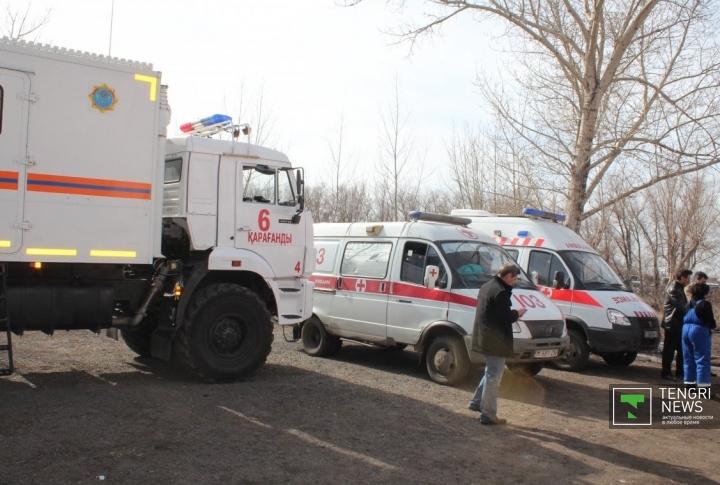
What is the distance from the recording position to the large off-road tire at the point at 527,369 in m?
9.99

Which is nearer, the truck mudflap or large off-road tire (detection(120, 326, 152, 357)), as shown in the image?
the truck mudflap

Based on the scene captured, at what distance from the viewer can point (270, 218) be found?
9.04 meters

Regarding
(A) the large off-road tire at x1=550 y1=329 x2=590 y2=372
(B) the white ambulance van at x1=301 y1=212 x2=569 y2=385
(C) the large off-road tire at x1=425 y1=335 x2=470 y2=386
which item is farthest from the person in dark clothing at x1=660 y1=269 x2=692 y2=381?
(C) the large off-road tire at x1=425 y1=335 x2=470 y2=386

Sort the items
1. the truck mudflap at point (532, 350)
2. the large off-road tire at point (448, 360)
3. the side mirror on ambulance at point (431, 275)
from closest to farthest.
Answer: the truck mudflap at point (532, 350)
the large off-road tire at point (448, 360)
the side mirror on ambulance at point (431, 275)

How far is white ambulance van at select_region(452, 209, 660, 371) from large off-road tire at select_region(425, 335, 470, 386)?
253 centimetres

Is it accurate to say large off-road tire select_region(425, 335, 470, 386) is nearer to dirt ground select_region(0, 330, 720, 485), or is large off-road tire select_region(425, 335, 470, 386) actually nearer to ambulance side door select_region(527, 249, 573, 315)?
dirt ground select_region(0, 330, 720, 485)

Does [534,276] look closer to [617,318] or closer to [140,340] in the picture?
[617,318]

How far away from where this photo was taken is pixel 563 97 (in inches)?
642

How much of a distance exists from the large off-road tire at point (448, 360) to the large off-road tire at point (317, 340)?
2.15 m

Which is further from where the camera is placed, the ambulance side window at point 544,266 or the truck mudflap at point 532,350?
the ambulance side window at point 544,266

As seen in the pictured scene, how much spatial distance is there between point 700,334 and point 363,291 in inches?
190

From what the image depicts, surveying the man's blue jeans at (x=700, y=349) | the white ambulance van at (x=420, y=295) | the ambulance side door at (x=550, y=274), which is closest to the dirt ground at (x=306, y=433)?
the man's blue jeans at (x=700, y=349)

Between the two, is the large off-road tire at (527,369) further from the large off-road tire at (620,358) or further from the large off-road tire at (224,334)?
the large off-road tire at (224,334)

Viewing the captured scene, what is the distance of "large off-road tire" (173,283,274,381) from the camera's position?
27.3ft
